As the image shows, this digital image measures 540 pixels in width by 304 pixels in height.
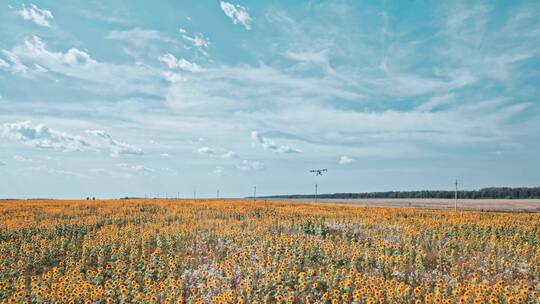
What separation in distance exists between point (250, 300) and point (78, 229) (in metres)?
15.3

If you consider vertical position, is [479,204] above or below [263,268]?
below

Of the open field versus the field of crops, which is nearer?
the field of crops

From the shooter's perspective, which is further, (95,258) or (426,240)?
(426,240)

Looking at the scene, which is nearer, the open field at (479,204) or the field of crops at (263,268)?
the field of crops at (263,268)

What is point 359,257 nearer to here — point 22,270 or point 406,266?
point 406,266

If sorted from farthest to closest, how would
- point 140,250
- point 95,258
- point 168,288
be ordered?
1. point 140,250
2. point 95,258
3. point 168,288

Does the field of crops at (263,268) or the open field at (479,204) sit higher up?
the field of crops at (263,268)

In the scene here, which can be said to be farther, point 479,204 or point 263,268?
point 479,204

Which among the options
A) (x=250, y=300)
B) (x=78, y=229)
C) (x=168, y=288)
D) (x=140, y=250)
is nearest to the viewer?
(x=250, y=300)

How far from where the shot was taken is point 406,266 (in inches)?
488

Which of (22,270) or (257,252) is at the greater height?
(257,252)

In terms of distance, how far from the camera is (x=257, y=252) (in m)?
12.7

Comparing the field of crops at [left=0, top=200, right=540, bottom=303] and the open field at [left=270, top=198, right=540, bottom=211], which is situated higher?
the field of crops at [left=0, top=200, right=540, bottom=303]

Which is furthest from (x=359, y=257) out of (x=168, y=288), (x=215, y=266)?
(x=168, y=288)
